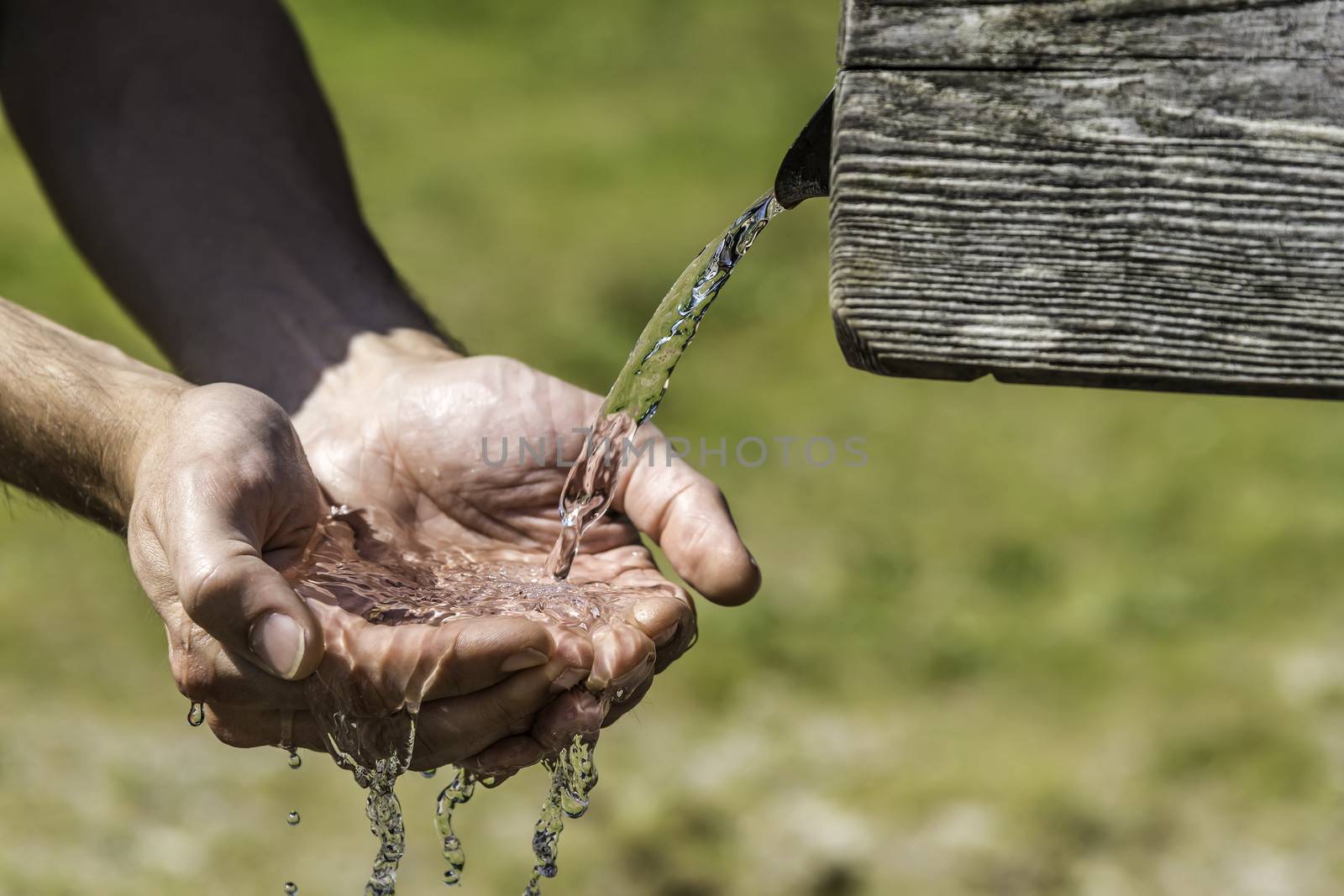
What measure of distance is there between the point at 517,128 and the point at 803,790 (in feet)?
13.7

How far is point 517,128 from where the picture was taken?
6.69 m

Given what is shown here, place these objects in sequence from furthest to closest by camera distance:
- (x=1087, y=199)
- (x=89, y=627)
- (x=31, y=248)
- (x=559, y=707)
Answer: (x=31, y=248) → (x=89, y=627) → (x=559, y=707) → (x=1087, y=199)

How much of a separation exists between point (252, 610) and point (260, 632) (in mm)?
30

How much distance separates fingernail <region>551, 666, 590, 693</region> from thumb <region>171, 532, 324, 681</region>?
335 mm

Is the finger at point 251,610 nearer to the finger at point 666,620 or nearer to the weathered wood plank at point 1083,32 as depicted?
the finger at point 666,620

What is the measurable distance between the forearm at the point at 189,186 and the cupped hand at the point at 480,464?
0.53ft

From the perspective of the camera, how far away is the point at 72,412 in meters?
2.01

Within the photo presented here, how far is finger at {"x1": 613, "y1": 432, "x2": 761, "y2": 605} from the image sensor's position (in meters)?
1.96

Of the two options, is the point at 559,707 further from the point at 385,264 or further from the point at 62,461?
the point at 385,264

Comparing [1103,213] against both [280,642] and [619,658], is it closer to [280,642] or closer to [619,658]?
[619,658]

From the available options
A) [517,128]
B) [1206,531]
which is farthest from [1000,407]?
[517,128]

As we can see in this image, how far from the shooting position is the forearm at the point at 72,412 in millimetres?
1951

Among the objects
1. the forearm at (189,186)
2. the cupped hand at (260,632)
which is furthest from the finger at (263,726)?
the forearm at (189,186)

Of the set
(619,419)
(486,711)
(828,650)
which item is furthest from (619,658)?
(828,650)
